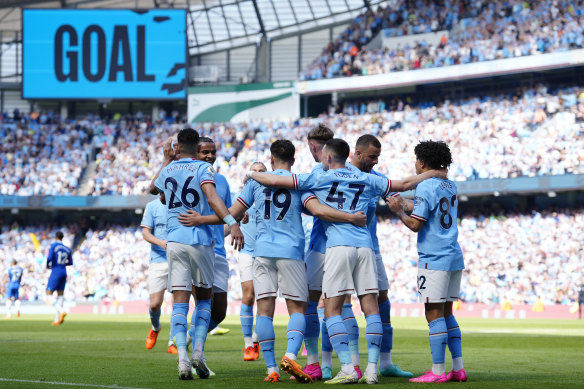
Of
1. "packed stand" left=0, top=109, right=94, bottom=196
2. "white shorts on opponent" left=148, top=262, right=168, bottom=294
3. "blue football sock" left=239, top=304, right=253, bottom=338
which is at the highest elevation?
"packed stand" left=0, top=109, right=94, bottom=196

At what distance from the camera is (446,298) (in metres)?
9.58

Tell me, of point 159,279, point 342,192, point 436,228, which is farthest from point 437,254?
point 159,279

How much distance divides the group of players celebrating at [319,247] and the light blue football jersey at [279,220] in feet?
0.04

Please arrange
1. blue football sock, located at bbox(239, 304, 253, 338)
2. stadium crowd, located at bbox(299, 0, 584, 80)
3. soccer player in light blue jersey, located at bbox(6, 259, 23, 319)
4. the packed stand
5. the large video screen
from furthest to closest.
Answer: the large video screen → the packed stand → stadium crowd, located at bbox(299, 0, 584, 80) → soccer player in light blue jersey, located at bbox(6, 259, 23, 319) → blue football sock, located at bbox(239, 304, 253, 338)

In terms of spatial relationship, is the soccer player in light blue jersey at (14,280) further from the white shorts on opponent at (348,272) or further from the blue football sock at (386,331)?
the white shorts on opponent at (348,272)

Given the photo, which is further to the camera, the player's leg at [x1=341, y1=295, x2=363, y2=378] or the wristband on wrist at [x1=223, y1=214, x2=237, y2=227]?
the player's leg at [x1=341, y1=295, x2=363, y2=378]

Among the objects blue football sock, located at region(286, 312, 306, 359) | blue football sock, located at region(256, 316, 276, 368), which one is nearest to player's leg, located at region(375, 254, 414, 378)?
blue football sock, located at region(286, 312, 306, 359)

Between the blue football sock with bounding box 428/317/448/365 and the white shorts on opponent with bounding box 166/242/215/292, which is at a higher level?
the white shorts on opponent with bounding box 166/242/215/292

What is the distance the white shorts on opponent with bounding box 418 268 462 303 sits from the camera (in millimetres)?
9500

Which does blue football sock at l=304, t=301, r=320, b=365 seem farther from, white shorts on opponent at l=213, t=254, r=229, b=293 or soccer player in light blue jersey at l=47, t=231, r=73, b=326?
soccer player in light blue jersey at l=47, t=231, r=73, b=326

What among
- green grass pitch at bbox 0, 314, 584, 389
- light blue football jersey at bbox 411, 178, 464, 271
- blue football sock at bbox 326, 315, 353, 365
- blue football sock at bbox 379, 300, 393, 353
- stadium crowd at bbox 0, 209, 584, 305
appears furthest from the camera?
stadium crowd at bbox 0, 209, 584, 305

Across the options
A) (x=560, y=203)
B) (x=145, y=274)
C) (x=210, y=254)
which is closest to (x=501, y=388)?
(x=210, y=254)

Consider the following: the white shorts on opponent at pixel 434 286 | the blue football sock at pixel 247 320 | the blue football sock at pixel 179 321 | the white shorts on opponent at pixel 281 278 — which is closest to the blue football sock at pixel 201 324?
the blue football sock at pixel 179 321

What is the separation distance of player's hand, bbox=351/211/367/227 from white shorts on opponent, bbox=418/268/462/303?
2.72 feet
